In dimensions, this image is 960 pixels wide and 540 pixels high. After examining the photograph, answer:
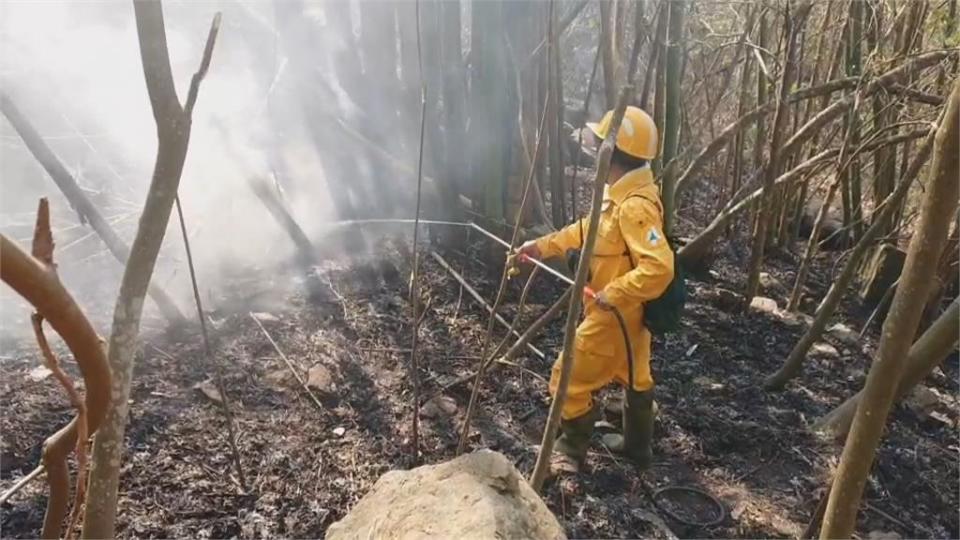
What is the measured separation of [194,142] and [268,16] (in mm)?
1932

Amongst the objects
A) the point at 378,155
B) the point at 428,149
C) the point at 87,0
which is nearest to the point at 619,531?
the point at 428,149

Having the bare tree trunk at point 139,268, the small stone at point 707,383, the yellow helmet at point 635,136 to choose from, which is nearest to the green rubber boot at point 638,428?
the small stone at point 707,383

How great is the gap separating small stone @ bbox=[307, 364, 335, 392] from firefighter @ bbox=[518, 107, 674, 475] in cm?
120

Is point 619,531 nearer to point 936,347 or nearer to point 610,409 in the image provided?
point 610,409

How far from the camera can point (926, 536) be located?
3.31m

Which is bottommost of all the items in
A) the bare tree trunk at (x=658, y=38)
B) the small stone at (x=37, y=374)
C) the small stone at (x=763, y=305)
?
the small stone at (x=763, y=305)

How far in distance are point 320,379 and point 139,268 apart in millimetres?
2686

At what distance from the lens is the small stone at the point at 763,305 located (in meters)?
5.45

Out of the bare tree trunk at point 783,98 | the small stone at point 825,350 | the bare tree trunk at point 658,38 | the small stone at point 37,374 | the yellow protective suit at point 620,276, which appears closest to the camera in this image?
the yellow protective suit at point 620,276

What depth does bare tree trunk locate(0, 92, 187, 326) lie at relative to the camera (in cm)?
311

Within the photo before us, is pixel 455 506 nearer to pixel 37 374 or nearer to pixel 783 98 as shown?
pixel 37 374

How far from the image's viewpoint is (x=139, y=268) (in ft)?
3.81

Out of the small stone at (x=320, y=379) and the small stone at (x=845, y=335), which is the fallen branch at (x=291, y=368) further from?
the small stone at (x=845, y=335)

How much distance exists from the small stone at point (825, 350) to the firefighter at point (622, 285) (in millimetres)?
2033
